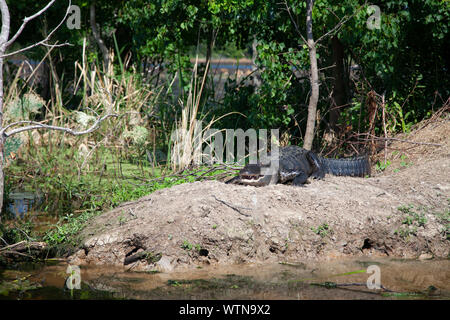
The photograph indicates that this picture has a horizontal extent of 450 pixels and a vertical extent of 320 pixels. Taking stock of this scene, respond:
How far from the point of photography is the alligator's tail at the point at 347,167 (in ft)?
20.5

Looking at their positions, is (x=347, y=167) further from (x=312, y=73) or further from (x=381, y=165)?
(x=312, y=73)

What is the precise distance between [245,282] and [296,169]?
208 centimetres

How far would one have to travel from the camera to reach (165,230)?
4.44 m

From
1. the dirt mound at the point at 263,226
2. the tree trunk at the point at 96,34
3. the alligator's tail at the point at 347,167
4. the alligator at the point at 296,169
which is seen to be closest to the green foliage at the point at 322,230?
the dirt mound at the point at 263,226

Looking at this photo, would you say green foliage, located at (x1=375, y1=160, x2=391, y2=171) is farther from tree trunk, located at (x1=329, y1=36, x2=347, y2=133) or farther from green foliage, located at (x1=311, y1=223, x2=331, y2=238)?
green foliage, located at (x1=311, y1=223, x2=331, y2=238)

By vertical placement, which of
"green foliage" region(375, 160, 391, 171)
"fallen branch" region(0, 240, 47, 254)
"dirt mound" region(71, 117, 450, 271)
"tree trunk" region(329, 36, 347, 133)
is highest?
"tree trunk" region(329, 36, 347, 133)

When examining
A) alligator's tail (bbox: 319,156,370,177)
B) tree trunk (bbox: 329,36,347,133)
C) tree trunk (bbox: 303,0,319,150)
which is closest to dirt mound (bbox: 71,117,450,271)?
alligator's tail (bbox: 319,156,370,177)

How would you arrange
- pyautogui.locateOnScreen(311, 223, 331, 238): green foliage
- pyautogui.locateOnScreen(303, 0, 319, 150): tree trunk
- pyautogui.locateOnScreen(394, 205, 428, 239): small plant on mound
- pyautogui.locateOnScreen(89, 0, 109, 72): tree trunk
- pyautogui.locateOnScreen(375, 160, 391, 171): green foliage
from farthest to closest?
1. pyautogui.locateOnScreen(89, 0, 109, 72): tree trunk
2. pyautogui.locateOnScreen(375, 160, 391, 171): green foliage
3. pyautogui.locateOnScreen(303, 0, 319, 150): tree trunk
4. pyautogui.locateOnScreen(394, 205, 428, 239): small plant on mound
5. pyautogui.locateOnScreen(311, 223, 331, 238): green foliage

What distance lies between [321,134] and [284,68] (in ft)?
5.37

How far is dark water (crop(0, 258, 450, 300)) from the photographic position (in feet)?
Result: 12.2

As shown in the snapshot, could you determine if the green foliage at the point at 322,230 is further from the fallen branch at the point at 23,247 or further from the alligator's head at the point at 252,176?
the fallen branch at the point at 23,247

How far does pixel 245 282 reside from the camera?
12.9 feet

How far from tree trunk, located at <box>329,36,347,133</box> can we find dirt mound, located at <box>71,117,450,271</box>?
9.06 ft

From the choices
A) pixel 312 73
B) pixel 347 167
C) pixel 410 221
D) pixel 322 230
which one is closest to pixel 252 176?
pixel 322 230
